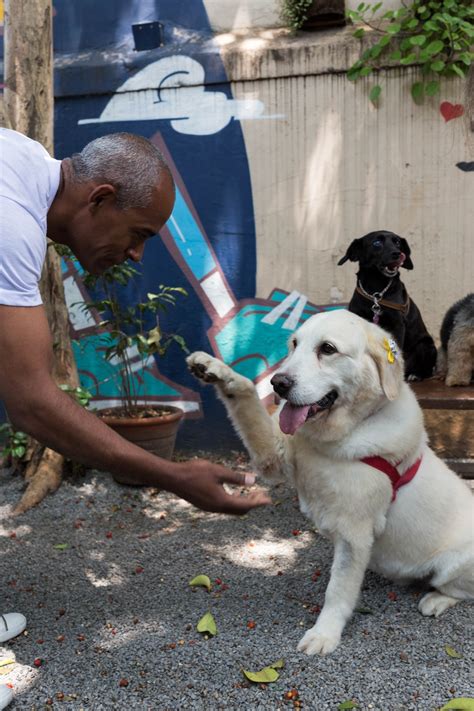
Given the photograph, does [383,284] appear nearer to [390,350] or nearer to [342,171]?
[342,171]

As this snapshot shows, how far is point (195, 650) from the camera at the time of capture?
272 centimetres

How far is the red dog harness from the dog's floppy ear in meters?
0.29

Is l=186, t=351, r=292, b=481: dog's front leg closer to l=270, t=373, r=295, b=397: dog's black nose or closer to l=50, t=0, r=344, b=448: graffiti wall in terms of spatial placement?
l=270, t=373, r=295, b=397: dog's black nose

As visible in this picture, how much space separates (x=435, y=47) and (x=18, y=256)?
Result: 4.39m

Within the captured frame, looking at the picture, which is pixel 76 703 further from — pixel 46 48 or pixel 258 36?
pixel 258 36

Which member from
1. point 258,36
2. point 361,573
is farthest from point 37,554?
point 258,36

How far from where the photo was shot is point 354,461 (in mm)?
2797

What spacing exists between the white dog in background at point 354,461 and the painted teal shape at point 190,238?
3168mm

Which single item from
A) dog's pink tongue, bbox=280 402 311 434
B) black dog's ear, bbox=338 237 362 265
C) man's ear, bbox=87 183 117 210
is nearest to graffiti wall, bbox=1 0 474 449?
black dog's ear, bbox=338 237 362 265

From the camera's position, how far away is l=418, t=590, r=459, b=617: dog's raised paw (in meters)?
2.99

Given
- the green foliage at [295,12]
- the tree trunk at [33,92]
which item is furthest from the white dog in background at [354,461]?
the green foliage at [295,12]

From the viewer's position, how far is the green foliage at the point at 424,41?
5070 millimetres

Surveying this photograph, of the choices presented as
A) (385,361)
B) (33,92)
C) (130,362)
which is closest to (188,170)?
(33,92)

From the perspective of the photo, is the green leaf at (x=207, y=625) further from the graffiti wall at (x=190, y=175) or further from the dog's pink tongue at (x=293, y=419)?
the graffiti wall at (x=190, y=175)
